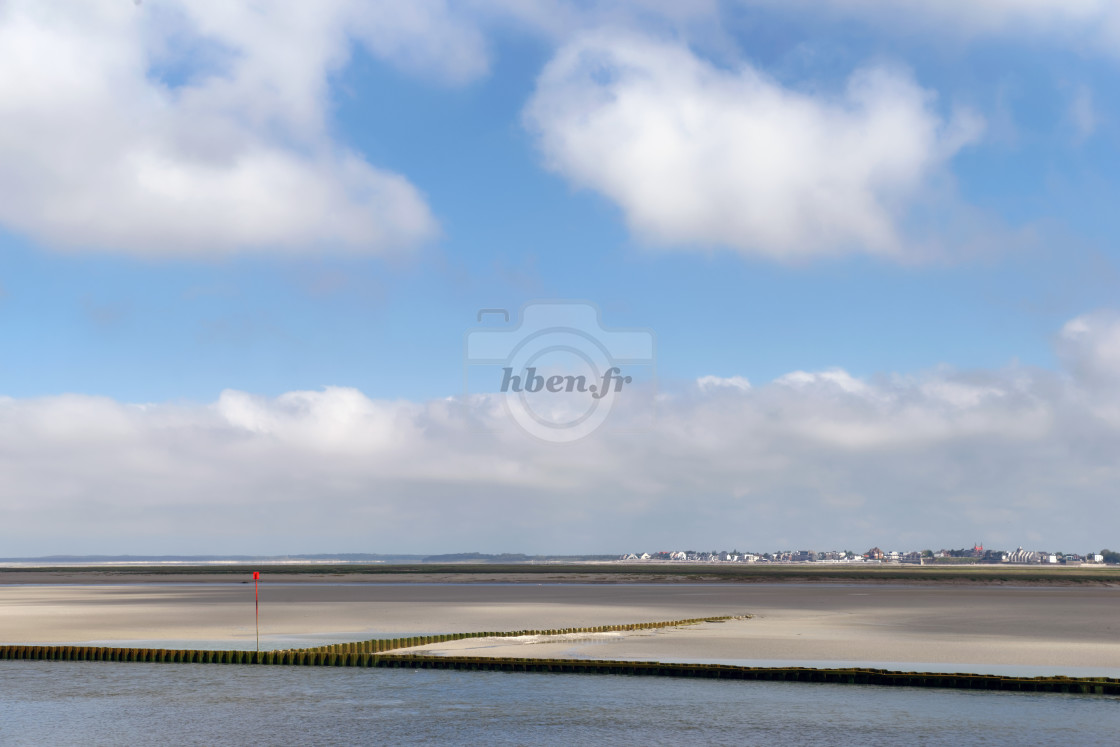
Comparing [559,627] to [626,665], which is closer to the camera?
[626,665]

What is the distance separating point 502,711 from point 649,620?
29854 millimetres

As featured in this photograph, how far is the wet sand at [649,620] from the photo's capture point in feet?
123

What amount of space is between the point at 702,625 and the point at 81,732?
33.0 meters

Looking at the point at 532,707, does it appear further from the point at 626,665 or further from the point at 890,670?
the point at 890,670

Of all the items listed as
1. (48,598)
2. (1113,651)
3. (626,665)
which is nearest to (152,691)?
(626,665)

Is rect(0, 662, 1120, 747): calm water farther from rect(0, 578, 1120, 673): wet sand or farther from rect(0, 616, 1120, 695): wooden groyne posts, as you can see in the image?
rect(0, 578, 1120, 673): wet sand

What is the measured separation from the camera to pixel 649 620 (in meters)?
54.0

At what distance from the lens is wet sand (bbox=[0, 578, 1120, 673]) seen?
3756 cm

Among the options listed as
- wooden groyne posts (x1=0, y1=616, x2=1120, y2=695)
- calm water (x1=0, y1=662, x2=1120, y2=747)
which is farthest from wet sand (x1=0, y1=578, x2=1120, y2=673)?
calm water (x1=0, y1=662, x2=1120, y2=747)

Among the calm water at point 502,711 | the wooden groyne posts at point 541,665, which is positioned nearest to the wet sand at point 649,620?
the wooden groyne posts at point 541,665

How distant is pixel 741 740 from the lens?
2162cm

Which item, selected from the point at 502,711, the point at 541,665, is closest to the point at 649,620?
the point at 541,665

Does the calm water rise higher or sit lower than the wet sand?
higher

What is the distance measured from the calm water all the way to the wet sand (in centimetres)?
713
